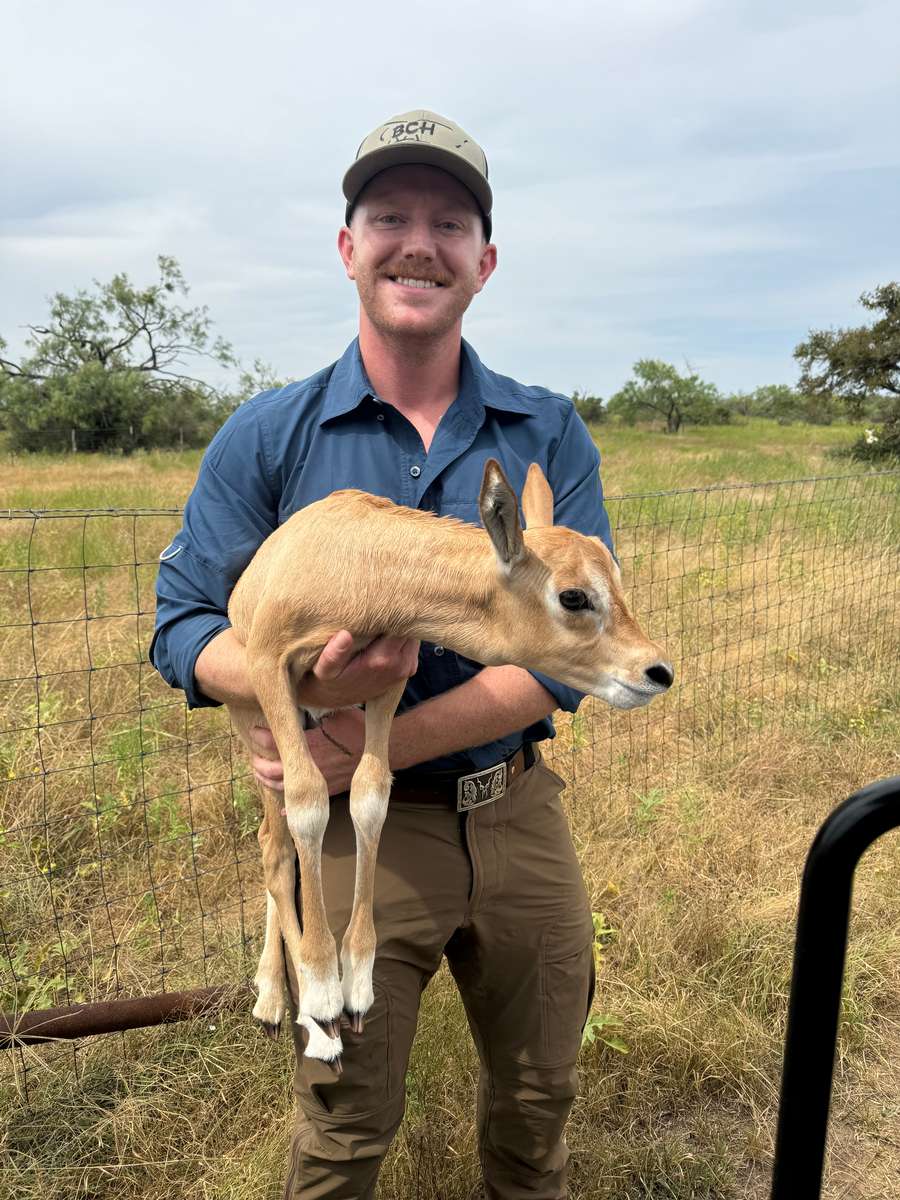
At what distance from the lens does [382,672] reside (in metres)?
2.14

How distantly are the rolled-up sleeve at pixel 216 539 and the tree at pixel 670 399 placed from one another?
205ft

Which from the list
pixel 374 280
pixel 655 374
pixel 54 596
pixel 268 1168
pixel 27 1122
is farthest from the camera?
pixel 655 374

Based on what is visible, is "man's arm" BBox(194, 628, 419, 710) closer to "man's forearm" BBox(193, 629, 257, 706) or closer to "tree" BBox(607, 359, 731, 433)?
"man's forearm" BBox(193, 629, 257, 706)

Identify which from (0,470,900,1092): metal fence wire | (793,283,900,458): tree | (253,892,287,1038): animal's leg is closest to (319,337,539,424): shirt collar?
(0,470,900,1092): metal fence wire

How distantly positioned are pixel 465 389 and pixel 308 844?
4.97ft

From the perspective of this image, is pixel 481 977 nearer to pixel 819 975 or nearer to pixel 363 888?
pixel 363 888

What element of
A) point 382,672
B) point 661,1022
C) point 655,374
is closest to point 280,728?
point 382,672

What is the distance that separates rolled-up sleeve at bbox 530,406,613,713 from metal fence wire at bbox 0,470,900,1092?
1.96 meters

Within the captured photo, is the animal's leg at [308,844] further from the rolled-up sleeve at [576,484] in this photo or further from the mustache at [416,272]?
the mustache at [416,272]

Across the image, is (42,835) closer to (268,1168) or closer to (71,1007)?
(71,1007)

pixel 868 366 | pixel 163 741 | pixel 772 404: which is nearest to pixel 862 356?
pixel 868 366

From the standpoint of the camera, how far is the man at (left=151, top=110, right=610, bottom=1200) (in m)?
2.45

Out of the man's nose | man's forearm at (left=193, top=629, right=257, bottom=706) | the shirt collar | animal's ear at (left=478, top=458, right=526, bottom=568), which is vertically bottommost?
man's forearm at (left=193, top=629, right=257, bottom=706)

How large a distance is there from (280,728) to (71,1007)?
78.4 inches
